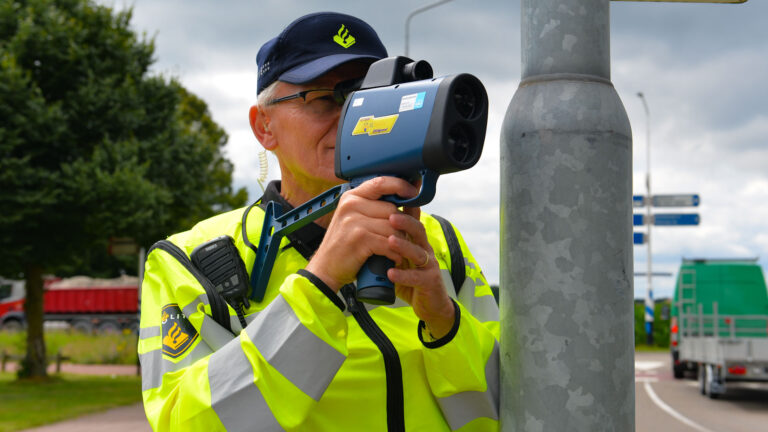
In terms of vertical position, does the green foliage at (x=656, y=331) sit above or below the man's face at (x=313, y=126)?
below

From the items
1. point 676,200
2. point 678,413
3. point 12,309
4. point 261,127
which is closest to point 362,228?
point 261,127

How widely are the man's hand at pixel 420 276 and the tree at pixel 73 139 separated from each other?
13.4 meters

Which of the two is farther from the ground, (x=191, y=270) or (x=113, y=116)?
(x=113, y=116)

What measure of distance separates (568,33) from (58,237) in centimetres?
1495

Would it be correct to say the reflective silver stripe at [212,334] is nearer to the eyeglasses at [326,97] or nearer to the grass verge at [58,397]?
the eyeglasses at [326,97]

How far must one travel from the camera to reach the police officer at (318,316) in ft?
4.76

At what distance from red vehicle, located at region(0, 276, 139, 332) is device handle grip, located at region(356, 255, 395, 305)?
3303cm

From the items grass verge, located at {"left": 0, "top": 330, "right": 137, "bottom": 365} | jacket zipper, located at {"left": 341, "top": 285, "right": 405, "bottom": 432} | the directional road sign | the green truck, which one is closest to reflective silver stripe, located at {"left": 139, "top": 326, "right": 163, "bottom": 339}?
jacket zipper, located at {"left": 341, "top": 285, "right": 405, "bottom": 432}

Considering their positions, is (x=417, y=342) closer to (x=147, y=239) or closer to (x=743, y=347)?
(x=743, y=347)

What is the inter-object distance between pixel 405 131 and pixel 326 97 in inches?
24.4

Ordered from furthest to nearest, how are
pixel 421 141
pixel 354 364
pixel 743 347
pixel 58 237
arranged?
pixel 58 237 → pixel 743 347 → pixel 354 364 → pixel 421 141

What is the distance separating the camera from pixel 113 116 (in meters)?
15.0

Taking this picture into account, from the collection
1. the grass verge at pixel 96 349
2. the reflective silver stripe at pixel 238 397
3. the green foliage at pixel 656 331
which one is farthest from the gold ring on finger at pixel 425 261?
the green foliage at pixel 656 331

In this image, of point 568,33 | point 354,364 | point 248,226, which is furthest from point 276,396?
point 568,33
